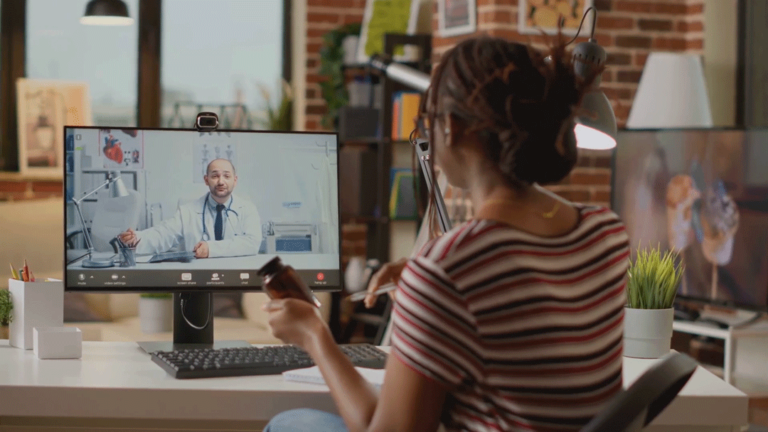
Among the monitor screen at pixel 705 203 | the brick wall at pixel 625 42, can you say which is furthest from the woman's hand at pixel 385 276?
the brick wall at pixel 625 42

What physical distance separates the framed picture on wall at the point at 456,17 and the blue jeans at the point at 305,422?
266 cm

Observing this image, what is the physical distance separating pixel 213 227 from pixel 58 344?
36 centimetres

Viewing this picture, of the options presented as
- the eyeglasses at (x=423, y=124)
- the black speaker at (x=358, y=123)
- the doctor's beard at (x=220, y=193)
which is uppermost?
the black speaker at (x=358, y=123)

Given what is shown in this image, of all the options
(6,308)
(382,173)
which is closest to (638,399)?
(6,308)

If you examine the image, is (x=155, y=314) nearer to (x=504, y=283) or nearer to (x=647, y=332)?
(x=647, y=332)

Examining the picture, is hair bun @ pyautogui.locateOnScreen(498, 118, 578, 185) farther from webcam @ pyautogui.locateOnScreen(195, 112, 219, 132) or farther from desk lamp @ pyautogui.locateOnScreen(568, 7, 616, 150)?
webcam @ pyautogui.locateOnScreen(195, 112, 219, 132)

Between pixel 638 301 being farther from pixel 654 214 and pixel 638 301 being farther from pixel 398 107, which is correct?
pixel 398 107

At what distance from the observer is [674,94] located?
141 inches

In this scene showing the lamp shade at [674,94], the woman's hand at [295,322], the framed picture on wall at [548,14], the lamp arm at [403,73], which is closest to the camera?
the woman's hand at [295,322]

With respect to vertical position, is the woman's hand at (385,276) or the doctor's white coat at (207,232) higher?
the doctor's white coat at (207,232)

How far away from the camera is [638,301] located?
175cm

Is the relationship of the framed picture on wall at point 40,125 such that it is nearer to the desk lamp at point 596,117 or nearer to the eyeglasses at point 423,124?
the desk lamp at point 596,117

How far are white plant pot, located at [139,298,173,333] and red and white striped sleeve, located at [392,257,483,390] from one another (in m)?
1.16

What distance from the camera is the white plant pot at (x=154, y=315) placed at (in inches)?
81.3
